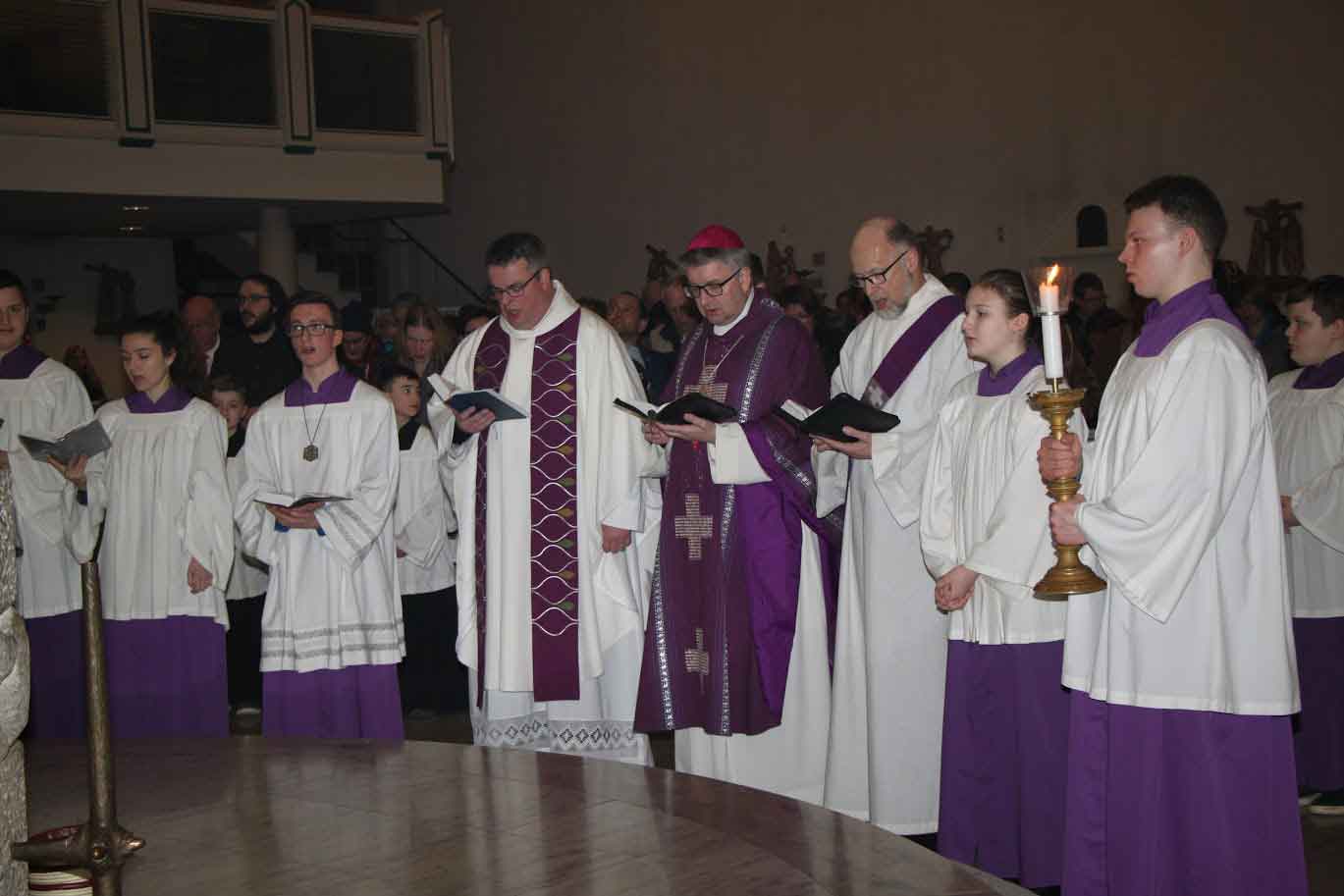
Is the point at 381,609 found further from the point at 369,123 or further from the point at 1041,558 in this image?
the point at 369,123

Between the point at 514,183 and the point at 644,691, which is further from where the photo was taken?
the point at 514,183

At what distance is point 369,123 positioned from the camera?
15703mm

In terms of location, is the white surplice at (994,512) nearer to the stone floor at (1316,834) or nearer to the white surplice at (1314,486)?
the stone floor at (1316,834)

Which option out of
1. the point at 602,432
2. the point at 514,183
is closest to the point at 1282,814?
the point at 602,432

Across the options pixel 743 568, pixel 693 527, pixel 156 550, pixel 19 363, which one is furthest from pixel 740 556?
pixel 19 363

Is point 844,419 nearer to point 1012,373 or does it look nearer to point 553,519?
point 1012,373

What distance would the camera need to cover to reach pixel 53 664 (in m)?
6.38

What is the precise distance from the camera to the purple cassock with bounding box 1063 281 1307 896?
11.3 feet

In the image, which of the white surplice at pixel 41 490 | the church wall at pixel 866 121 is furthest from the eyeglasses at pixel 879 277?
the church wall at pixel 866 121

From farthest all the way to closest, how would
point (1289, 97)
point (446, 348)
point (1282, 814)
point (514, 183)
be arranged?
point (514, 183) → point (1289, 97) → point (446, 348) → point (1282, 814)

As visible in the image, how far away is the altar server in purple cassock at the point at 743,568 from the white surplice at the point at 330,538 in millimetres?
1068

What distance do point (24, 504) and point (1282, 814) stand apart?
4.98m

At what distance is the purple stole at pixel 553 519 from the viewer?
5.56 m

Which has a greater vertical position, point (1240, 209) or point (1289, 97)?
point (1289, 97)
